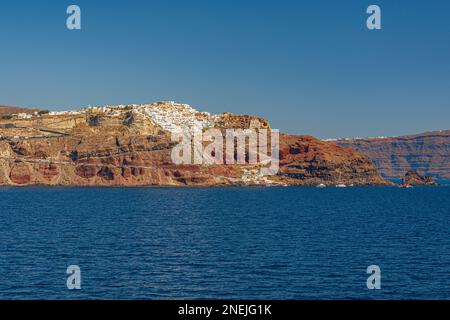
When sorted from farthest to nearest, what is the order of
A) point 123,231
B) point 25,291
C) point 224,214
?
point 224,214 < point 123,231 < point 25,291

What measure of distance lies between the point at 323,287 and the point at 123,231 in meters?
50.6

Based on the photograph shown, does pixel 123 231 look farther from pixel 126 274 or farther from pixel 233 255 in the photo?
pixel 126 274

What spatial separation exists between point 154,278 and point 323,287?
15.6 metres

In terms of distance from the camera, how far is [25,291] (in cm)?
4641

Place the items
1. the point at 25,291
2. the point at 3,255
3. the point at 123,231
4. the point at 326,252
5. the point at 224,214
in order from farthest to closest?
the point at 224,214 < the point at 123,231 < the point at 326,252 < the point at 3,255 < the point at 25,291

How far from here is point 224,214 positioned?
5138 inches
